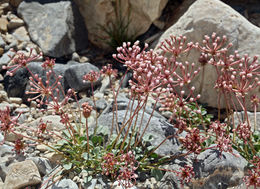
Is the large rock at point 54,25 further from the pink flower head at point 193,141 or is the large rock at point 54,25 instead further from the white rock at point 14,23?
the pink flower head at point 193,141

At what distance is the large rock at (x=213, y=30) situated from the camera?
5.96 metres

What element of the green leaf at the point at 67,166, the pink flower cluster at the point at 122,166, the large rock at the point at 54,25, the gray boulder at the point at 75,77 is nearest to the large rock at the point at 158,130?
the pink flower cluster at the point at 122,166

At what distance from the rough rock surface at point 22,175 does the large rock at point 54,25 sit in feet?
12.6

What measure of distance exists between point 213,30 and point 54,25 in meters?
3.89

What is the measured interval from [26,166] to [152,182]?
1.72 metres

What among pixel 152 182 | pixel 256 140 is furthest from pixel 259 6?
pixel 152 182

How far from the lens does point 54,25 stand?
797cm

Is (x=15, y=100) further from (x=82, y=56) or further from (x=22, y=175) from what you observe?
(x=82, y=56)

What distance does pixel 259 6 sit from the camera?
905 cm

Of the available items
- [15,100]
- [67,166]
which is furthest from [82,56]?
[67,166]

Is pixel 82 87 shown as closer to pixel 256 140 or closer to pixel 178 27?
pixel 178 27

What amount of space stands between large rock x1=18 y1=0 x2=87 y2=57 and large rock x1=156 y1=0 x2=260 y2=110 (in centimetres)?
290

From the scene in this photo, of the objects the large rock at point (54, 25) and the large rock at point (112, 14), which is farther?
the large rock at point (112, 14)

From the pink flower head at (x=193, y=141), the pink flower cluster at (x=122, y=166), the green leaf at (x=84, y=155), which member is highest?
the pink flower head at (x=193, y=141)
